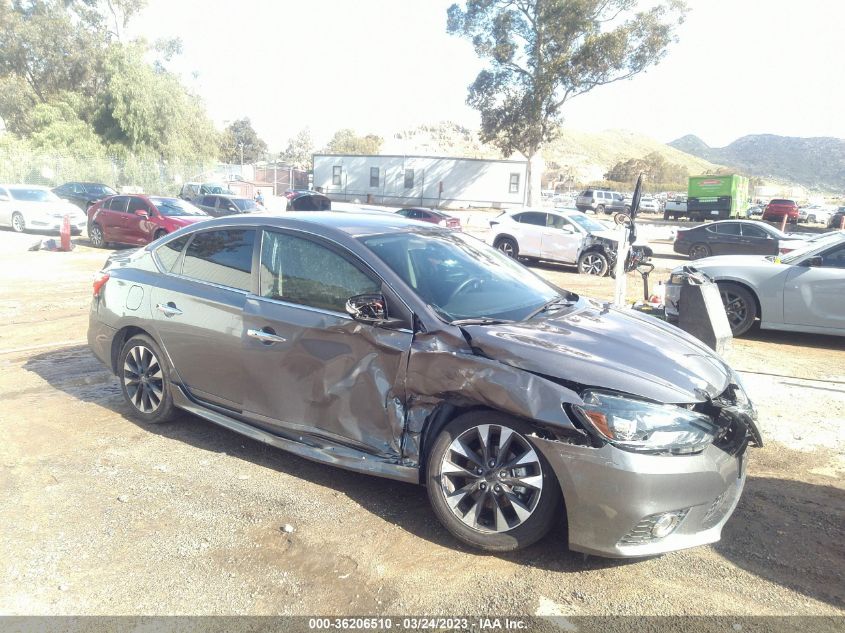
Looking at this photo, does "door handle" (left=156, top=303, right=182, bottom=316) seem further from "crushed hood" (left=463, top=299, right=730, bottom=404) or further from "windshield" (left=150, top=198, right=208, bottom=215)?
"windshield" (left=150, top=198, right=208, bottom=215)

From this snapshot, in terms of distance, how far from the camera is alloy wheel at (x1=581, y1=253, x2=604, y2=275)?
16.7 meters

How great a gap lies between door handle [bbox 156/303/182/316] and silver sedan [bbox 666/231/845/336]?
537cm

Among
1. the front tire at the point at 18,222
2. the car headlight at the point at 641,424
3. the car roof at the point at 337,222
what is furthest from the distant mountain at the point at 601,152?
the car headlight at the point at 641,424

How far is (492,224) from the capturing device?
18922 mm

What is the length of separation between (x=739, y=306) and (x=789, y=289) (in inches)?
24.1

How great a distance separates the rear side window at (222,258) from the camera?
450 cm

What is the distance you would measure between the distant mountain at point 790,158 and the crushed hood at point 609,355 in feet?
527

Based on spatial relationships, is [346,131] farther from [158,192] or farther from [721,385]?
[721,385]

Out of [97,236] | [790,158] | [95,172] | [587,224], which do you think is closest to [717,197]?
[587,224]

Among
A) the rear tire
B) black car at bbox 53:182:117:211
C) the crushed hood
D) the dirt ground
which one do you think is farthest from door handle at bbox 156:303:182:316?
black car at bbox 53:182:117:211

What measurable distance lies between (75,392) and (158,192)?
34.1 metres

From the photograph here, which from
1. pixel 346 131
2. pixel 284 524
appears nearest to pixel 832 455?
pixel 284 524

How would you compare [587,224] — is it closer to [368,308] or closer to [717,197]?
[368,308]

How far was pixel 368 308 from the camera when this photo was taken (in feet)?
12.2
